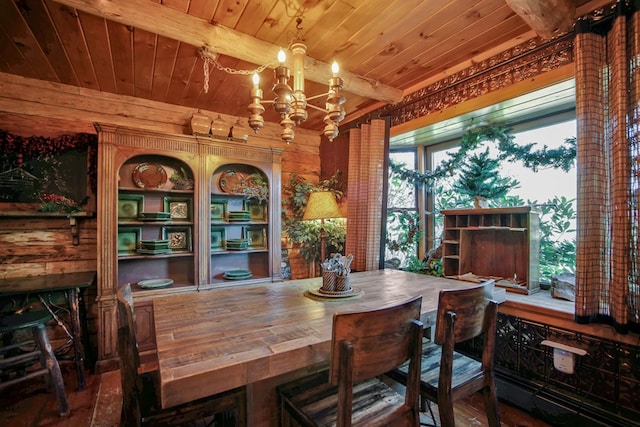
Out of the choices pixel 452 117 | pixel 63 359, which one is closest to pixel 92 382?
pixel 63 359

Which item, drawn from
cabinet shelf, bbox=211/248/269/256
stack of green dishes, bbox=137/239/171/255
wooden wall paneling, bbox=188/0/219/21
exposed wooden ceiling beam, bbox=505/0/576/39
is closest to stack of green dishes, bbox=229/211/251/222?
cabinet shelf, bbox=211/248/269/256

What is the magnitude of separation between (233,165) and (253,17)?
1713 millimetres

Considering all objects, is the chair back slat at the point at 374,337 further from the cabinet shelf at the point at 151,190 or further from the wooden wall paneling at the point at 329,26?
the cabinet shelf at the point at 151,190

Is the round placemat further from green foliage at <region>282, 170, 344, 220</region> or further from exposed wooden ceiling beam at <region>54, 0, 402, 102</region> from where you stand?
green foliage at <region>282, 170, 344, 220</region>

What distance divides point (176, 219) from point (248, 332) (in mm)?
2199

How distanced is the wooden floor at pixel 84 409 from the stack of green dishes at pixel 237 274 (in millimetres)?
1167

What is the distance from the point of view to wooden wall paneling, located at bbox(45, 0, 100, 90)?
1.71m

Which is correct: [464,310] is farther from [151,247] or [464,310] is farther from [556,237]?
[151,247]

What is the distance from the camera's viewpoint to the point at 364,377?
100 centimetres

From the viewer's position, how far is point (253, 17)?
184cm

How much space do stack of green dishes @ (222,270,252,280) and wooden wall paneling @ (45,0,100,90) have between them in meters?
2.07

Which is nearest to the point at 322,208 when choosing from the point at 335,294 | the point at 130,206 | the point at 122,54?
the point at 335,294

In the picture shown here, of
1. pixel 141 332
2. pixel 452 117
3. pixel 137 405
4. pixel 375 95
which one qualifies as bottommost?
pixel 141 332

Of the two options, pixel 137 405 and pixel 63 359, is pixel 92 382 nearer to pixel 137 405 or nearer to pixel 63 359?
pixel 63 359
